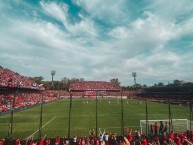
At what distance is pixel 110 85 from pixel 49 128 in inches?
4296

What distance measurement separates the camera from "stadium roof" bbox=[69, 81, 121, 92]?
445 ft

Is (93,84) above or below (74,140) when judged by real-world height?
above

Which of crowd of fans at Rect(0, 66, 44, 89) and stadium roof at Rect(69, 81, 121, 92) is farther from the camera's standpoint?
stadium roof at Rect(69, 81, 121, 92)

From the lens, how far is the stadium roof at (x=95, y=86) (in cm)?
13550

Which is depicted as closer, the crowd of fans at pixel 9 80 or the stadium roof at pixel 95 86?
the crowd of fans at pixel 9 80

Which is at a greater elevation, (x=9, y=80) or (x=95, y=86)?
(x=95, y=86)

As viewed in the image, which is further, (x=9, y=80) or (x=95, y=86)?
(x=95, y=86)

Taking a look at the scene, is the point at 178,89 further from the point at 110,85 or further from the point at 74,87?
the point at 74,87

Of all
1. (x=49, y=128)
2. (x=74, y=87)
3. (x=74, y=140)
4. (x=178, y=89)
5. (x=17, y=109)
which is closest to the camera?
(x=74, y=140)

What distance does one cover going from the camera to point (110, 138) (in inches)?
938

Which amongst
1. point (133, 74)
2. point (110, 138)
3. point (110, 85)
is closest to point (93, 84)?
point (110, 85)

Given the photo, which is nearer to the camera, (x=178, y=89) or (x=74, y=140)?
(x=74, y=140)

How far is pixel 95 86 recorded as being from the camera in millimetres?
139250

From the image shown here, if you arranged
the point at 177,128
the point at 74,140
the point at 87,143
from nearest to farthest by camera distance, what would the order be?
the point at 87,143 < the point at 74,140 < the point at 177,128
